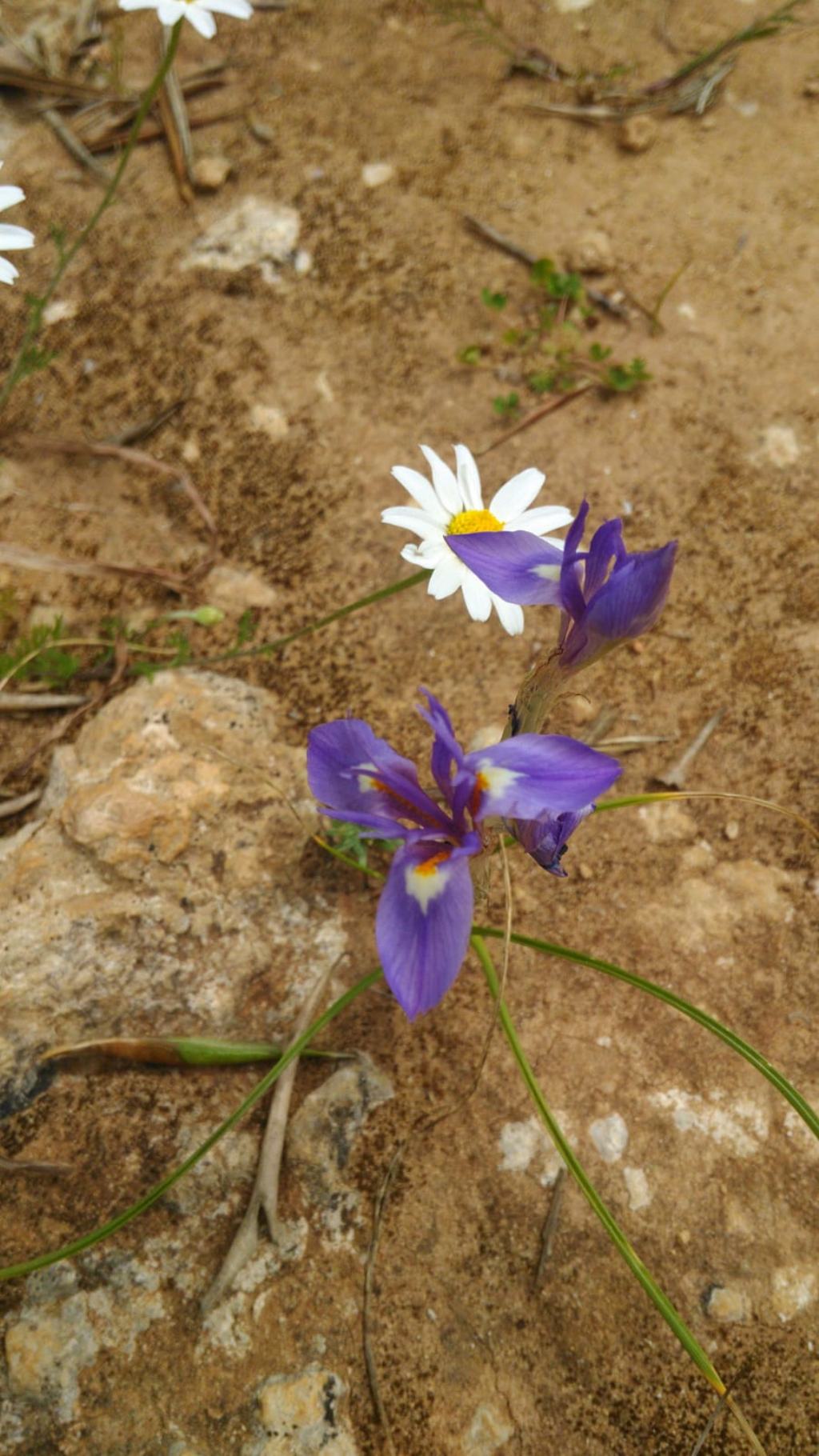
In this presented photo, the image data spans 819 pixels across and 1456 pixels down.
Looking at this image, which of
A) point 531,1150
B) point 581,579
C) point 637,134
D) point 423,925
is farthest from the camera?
point 637,134

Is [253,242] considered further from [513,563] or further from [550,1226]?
[550,1226]

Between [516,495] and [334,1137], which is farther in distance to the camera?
[516,495]

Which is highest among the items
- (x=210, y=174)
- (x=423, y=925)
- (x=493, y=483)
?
(x=210, y=174)

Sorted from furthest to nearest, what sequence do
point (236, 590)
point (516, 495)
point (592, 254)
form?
point (592, 254) → point (236, 590) → point (516, 495)

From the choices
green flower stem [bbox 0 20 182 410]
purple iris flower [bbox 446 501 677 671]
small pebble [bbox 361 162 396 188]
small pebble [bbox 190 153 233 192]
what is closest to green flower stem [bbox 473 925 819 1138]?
purple iris flower [bbox 446 501 677 671]

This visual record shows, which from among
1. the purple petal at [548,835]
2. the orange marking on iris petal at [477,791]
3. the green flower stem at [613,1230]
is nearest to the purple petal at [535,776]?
the orange marking on iris petal at [477,791]

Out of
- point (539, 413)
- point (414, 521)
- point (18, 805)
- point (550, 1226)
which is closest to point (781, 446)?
point (539, 413)
